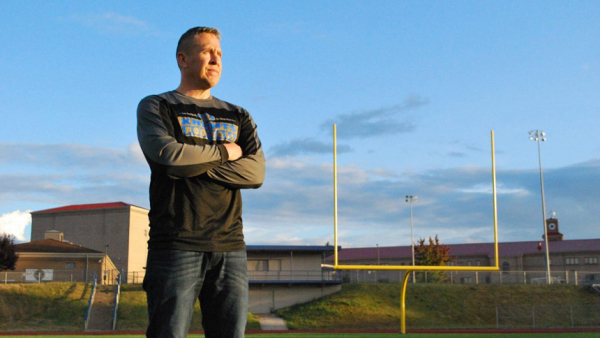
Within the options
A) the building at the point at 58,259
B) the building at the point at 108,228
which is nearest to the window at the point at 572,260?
the building at the point at 108,228

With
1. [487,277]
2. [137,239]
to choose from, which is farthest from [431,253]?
[137,239]

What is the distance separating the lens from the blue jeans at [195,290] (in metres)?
2.36

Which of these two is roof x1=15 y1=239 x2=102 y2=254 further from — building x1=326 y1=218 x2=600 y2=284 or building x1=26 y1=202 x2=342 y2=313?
building x1=326 y1=218 x2=600 y2=284

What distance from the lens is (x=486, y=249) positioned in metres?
69.0

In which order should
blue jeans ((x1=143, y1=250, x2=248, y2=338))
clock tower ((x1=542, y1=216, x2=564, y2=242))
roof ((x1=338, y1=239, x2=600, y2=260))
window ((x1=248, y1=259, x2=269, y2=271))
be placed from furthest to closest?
clock tower ((x1=542, y1=216, x2=564, y2=242)), roof ((x1=338, y1=239, x2=600, y2=260)), window ((x1=248, y1=259, x2=269, y2=271)), blue jeans ((x1=143, y1=250, x2=248, y2=338))

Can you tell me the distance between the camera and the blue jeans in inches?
92.9

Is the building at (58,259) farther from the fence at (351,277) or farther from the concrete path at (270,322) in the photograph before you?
the concrete path at (270,322)

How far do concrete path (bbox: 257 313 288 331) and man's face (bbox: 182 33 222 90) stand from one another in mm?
30176

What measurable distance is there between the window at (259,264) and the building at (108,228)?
654 inches

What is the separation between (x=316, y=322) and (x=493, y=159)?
21278 millimetres

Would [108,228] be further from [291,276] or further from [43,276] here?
[291,276]

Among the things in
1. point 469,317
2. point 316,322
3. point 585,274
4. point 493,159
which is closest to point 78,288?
point 316,322

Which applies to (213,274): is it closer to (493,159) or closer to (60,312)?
(493,159)

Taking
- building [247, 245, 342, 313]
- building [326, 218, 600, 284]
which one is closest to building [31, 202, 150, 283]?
building [247, 245, 342, 313]
